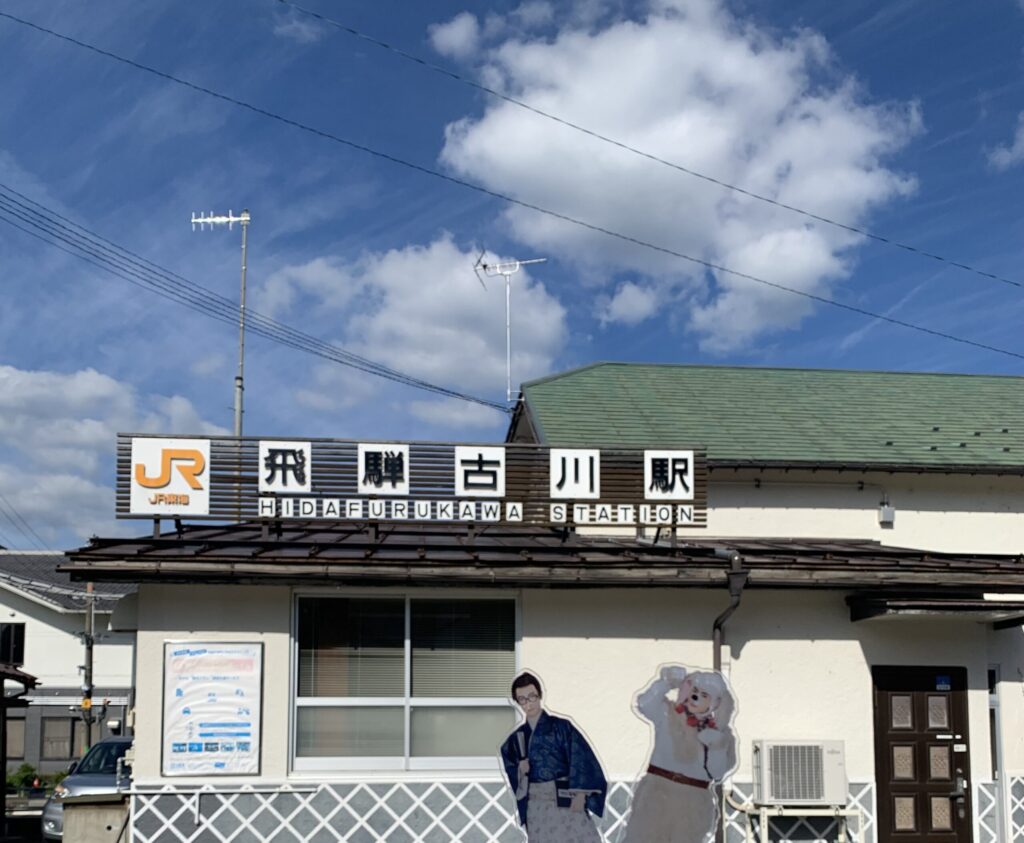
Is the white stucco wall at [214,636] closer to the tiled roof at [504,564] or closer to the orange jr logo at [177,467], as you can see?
the tiled roof at [504,564]

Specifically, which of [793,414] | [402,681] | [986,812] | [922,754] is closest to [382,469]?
[402,681]

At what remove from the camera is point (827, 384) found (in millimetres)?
19594

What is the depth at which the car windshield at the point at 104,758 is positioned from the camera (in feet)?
54.7

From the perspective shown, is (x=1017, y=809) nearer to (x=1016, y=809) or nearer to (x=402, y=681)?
(x=1016, y=809)

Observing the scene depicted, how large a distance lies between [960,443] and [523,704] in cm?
972

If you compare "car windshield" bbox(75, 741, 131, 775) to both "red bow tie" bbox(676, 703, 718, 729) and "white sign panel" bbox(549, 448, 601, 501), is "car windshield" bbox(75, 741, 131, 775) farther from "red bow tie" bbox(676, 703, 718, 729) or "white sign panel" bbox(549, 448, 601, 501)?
"red bow tie" bbox(676, 703, 718, 729)

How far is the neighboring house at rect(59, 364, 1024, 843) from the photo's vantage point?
1009 centimetres

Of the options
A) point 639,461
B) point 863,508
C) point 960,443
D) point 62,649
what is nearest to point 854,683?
point 639,461

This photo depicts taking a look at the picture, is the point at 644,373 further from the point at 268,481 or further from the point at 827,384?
the point at 268,481

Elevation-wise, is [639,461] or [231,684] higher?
[639,461]

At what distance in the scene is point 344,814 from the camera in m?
10.1

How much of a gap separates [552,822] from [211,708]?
3.42m

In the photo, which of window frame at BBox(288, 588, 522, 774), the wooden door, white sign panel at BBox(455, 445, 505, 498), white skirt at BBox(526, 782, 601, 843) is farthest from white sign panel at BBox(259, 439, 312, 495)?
the wooden door

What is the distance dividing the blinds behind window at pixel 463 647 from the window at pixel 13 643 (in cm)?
2954
